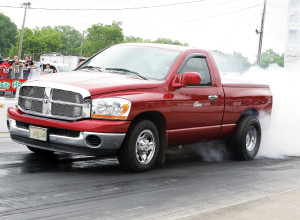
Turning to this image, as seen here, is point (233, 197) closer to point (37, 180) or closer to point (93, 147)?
point (93, 147)

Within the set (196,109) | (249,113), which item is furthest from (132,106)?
(249,113)

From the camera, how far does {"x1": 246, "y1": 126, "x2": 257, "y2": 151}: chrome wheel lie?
368 inches

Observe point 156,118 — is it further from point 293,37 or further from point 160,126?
point 293,37

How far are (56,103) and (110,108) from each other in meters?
0.73

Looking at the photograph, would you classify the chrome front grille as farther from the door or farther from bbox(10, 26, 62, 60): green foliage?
bbox(10, 26, 62, 60): green foliage

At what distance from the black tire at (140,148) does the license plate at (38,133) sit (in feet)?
3.30

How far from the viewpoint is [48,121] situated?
21.8ft

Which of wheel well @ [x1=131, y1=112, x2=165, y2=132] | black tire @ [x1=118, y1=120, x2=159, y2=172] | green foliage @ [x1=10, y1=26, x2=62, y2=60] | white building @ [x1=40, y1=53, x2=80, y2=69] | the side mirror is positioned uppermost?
green foliage @ [x1=10, y1=26, x2=62, y2=60]

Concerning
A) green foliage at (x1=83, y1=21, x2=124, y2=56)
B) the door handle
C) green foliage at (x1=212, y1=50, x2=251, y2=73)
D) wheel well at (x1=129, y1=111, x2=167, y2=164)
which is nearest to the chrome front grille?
wheel well at (x1=129, y1=111, x2=167, y2=164)

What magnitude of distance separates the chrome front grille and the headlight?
0.10m

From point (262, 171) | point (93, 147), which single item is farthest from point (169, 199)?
point (262, 171)

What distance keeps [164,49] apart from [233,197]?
2913mm

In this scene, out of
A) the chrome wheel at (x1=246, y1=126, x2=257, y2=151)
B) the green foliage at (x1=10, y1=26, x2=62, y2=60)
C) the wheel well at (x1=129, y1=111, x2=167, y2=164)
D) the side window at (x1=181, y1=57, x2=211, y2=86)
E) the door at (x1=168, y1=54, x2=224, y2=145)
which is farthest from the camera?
the green foliage at (x1=10, y1=26, x2=62, y2=60)

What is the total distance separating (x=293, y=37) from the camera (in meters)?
39.3
